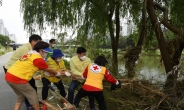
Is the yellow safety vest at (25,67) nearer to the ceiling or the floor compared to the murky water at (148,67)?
nearer to the ceiling

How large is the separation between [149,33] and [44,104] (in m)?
4.20

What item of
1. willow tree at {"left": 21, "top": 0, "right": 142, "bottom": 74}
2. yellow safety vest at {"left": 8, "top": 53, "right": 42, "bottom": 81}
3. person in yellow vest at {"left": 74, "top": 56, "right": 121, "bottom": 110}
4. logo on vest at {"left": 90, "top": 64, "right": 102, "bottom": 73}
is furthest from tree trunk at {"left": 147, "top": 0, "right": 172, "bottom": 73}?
yellow safety vest at {"left": 8, "top": 53, "right": 42, "bottom": 81}

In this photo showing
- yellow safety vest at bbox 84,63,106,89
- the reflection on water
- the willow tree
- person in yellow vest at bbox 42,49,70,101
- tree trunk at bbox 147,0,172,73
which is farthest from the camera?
the willow tree

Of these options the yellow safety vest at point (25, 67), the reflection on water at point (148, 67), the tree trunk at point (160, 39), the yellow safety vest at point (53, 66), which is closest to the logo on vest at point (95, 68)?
the yellow safety vest at point (25, 67)

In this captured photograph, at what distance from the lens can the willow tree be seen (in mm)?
6680

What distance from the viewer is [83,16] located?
22.9 feet

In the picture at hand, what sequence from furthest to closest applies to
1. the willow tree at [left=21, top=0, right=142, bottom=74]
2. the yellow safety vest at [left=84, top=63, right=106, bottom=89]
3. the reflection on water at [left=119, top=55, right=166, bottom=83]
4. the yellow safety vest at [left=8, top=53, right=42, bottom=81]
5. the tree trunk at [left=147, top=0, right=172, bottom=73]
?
the willow tree at [left=21, top=0, right=142, bottom=74], the reflection on water at [left=119, top=55, right=166, bottom=83], the tree trunk at [left=147, top=0, right=172, bottom=73], the yellow safety vest at [left=84, top=63, right=106, bottom=89], the yellow safety vest at [left=8, top=53, right=42, bottom=81]

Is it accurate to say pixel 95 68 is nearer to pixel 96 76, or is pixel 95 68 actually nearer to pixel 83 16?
pixel 96 76

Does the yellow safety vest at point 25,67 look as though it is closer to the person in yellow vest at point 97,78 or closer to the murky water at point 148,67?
the person in yellow vest at point 97,78

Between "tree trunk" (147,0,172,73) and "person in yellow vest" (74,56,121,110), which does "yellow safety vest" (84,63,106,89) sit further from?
"tree trunk" (147,0,172,73)

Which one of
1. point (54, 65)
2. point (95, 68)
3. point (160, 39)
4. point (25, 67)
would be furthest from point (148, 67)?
point (25, 67)

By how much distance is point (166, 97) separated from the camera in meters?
4.28

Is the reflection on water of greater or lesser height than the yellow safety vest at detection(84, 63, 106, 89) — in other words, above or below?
below

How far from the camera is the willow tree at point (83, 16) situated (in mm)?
6680
